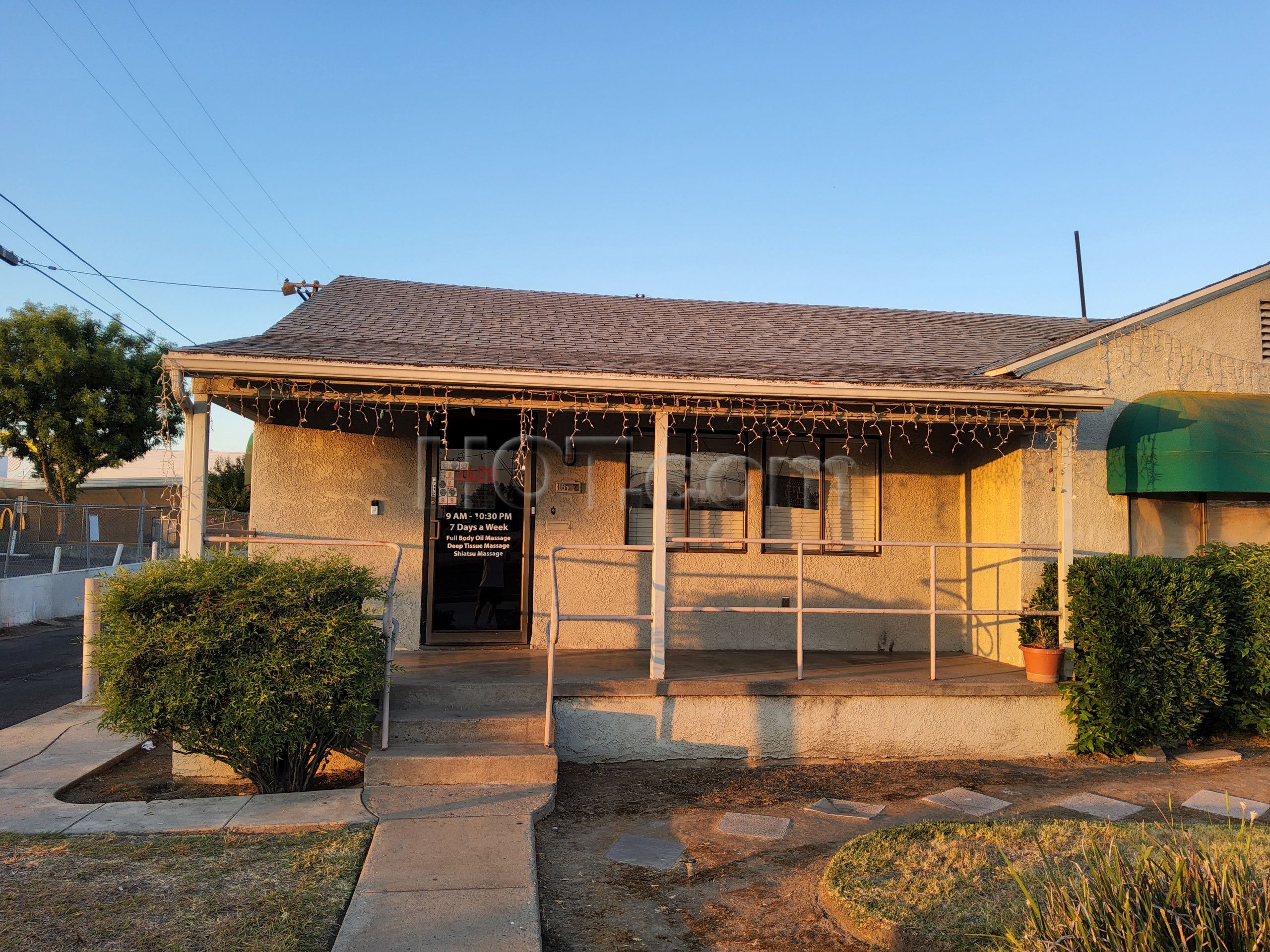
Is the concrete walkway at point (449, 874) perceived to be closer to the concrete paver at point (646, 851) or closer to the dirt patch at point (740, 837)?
the dirt patch at point (740, 837)

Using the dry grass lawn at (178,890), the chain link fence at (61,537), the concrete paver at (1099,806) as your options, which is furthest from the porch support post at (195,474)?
the chain link fence at (61,537)

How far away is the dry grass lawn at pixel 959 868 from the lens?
3779 millimetres

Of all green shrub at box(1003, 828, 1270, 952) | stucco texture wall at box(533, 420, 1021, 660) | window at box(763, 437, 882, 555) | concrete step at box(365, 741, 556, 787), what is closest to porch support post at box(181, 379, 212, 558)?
concrete step at box(365, 741, 556, 787)

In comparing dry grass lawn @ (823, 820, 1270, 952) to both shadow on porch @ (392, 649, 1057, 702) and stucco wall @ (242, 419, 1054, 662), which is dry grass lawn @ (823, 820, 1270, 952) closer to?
shadow on porch @ (392, 649, 1057, 702)

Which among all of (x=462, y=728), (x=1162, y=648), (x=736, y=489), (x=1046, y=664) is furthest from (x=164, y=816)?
(x=1162, y=648)

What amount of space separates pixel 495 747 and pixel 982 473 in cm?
537

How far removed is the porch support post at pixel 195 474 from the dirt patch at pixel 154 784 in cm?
155

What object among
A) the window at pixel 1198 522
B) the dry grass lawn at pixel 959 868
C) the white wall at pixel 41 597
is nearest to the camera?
the dry grass lawn at pixel 959 868

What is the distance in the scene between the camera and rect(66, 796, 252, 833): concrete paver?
490 cm

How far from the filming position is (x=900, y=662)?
8.07 meters

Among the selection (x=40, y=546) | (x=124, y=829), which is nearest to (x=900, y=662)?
(x=124, y=829)

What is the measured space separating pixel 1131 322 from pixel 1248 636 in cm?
290

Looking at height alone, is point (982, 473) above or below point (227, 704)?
above

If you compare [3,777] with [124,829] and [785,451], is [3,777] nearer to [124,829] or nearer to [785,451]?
[124,829]
